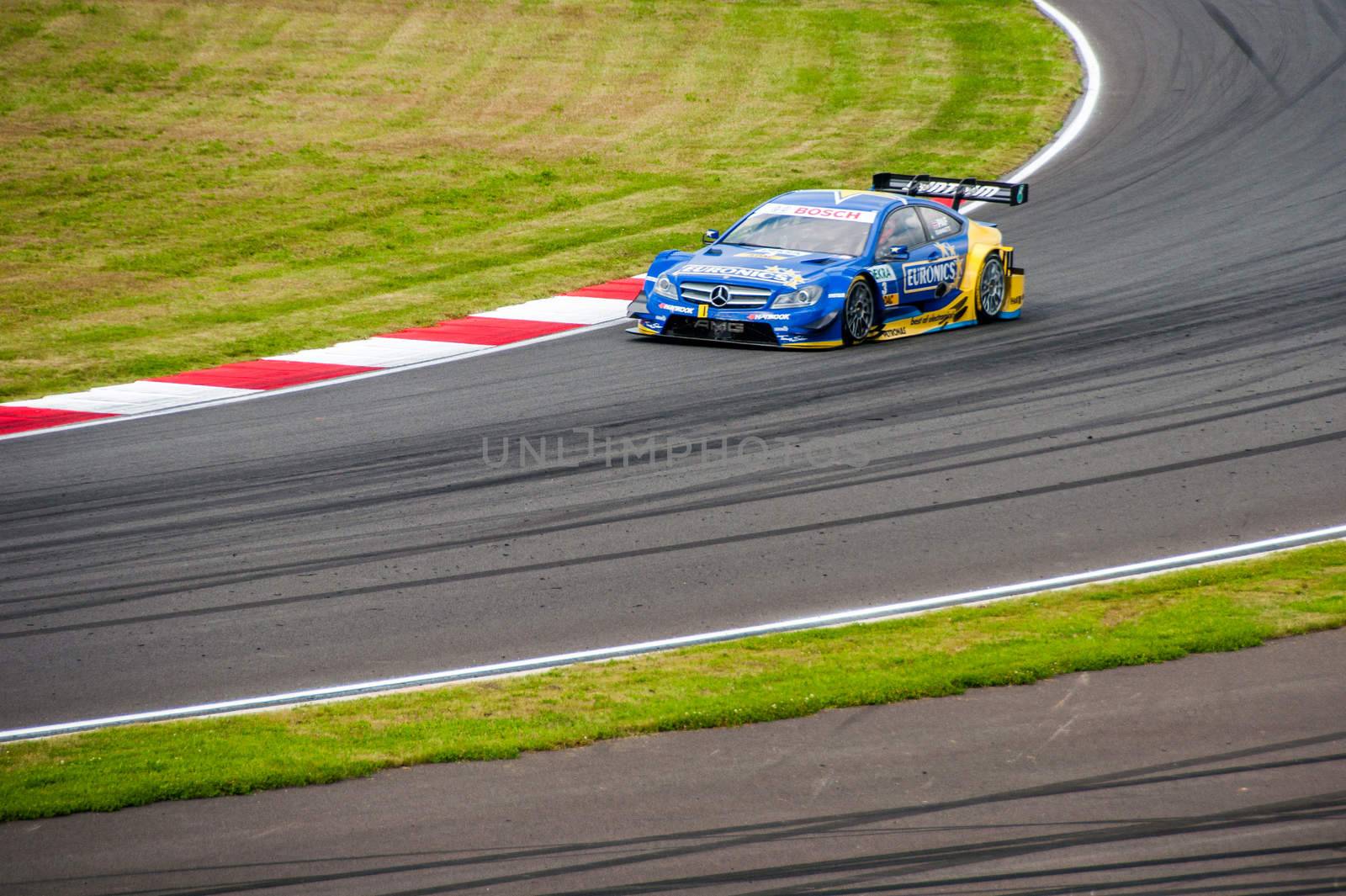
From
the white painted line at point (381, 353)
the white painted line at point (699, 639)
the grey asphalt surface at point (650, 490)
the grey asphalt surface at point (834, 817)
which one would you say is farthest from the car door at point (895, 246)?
the grey asphalt surface at point (834, 817)

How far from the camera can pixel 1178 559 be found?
344 inches

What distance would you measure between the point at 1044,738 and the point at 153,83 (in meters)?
23.9

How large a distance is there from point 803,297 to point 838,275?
0.40m

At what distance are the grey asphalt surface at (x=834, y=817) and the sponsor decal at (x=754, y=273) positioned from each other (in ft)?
24.1

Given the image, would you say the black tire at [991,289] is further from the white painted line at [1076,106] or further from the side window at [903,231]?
the white painted line at [1076,106]

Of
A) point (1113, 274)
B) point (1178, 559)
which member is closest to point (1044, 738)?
point (1178, 559)

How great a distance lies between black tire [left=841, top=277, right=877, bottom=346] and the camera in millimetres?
13758

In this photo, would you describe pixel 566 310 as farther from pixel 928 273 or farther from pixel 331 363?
pixel 928 273

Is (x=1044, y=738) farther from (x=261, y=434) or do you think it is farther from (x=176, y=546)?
(x=261, y=434)

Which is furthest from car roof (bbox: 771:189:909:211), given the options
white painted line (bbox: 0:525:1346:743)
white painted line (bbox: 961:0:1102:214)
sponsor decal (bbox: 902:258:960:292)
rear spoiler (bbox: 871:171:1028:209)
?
white painted line (bbox: 0:525:1346:743)

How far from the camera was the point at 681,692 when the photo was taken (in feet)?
23.0

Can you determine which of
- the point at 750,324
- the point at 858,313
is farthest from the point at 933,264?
the point at 750,324

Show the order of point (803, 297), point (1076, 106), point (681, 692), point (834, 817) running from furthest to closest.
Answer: point (1076, 106)
point (803, 297)
point (681, 692)
point (834, 817)

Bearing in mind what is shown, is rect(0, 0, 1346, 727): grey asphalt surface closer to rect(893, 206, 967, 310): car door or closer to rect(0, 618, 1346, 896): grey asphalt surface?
rect(893, 206, 967, 310): car door
